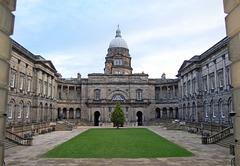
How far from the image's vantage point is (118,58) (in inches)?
2704

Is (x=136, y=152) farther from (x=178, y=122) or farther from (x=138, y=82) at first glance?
(x=138, y=82)

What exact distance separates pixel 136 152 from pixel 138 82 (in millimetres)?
42096

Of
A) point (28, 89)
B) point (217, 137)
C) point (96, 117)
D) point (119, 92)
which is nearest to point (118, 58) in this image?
point (119, 92)

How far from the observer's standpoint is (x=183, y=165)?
1419cm

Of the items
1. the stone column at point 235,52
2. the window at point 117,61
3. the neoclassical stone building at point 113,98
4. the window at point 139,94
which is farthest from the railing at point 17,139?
the window at point 117,61

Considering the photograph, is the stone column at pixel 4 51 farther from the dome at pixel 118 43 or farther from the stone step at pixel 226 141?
the dome at pixel 118 43

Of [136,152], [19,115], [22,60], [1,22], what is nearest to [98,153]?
[136,152]

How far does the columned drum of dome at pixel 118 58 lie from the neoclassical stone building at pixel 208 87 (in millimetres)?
25310

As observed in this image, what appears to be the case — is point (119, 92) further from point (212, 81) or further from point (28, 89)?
point (212, 81)

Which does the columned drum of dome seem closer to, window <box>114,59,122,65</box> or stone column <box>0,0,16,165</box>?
window <box>114,59,122,65</box>

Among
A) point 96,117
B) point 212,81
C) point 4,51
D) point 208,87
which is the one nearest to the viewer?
point 4,51

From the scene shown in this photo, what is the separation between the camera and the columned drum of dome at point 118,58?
67312 millimetres

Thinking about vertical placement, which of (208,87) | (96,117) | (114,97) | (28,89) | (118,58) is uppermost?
(118,58)

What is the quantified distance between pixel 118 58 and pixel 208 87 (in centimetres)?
3845
